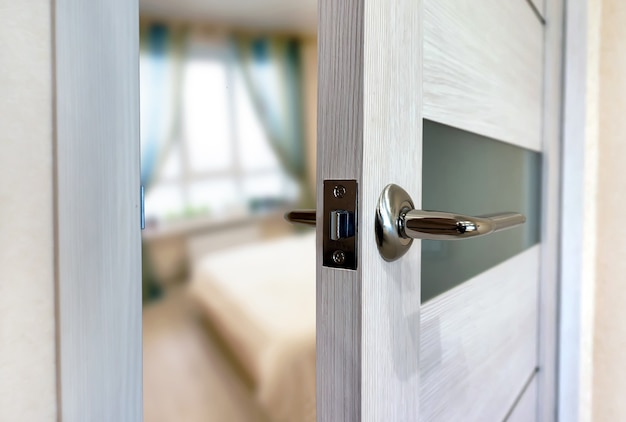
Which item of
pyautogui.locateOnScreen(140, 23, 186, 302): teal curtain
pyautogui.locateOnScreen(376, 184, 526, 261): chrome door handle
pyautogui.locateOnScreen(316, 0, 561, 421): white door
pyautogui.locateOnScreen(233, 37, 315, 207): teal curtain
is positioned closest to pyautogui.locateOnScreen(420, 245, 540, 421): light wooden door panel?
pyautogui.locateOnScreen(316, 0, 561, 421): white door

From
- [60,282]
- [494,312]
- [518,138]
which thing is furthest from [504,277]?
[60,282]

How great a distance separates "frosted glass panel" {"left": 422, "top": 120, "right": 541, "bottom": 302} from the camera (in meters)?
0.46

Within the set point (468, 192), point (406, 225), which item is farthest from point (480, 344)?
point (406, 225)

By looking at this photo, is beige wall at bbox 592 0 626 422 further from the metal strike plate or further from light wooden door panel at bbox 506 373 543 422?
the metal strike plate

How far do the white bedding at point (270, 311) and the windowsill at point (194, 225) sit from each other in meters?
0.03

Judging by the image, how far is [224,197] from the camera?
488 millimetres

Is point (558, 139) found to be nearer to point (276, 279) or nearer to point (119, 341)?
point (276, 279)

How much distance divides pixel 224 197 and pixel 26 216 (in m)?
0.20

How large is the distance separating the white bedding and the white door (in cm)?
15

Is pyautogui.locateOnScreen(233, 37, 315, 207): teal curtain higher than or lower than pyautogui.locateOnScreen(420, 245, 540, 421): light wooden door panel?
higher

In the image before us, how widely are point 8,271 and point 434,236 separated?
0.39 m

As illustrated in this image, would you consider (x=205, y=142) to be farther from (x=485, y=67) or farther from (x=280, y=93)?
(x=485, y=67)

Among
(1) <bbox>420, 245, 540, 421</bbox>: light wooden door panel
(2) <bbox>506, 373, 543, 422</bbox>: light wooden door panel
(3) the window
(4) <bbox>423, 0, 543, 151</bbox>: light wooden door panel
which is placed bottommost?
(2) <bbox>506, 373, 543, 422</bbox>: light wooden door panel

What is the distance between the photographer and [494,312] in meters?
0.66
